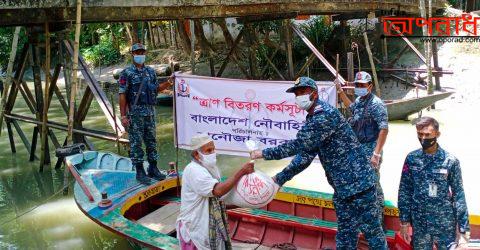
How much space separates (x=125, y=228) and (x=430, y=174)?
2.87 m

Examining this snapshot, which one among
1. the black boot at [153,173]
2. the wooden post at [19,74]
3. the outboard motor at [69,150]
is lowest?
the black boot at [153,173]

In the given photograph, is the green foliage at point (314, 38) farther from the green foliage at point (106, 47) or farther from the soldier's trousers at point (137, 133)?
the green foliage at point (106, 47)

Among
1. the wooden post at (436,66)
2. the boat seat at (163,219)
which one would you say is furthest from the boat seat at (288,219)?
the wooden post at (436,66)

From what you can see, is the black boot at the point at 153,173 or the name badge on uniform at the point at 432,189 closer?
the name badge on uniform at the point at 432,189

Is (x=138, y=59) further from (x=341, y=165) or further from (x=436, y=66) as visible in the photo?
(x=436, y=66)

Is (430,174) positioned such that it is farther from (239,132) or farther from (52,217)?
(52,217)

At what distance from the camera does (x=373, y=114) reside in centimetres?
468

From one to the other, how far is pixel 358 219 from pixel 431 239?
1.82 ft

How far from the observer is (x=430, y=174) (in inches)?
136

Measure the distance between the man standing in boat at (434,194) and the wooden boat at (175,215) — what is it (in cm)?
72

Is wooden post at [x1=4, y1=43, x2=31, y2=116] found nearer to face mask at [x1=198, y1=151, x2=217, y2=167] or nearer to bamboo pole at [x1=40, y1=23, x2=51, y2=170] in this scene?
bamboo pole at [x1=40, y1=23, x2=51, y2=170]

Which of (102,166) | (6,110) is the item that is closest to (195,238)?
(102,166)

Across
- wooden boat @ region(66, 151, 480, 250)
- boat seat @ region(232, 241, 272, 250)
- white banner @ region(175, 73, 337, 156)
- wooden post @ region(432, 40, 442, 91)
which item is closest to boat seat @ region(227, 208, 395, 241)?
wooden boat @ region(66, 151, 480, 250)

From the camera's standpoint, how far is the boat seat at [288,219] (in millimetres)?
4885
